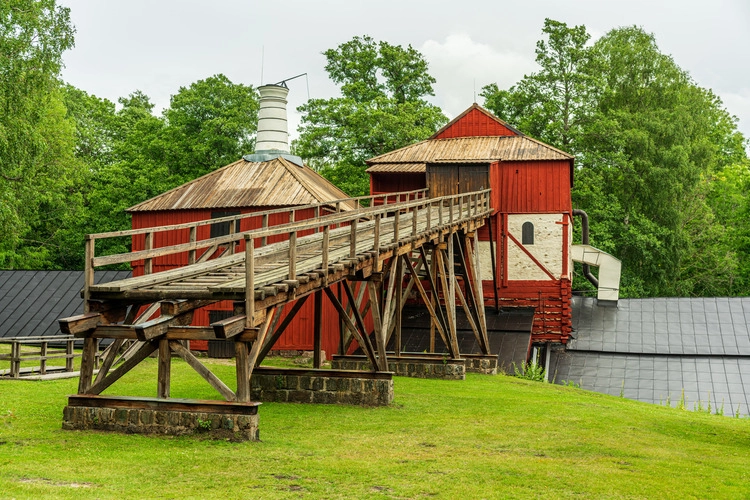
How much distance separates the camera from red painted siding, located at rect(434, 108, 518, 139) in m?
30.8

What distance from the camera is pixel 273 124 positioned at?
3023cm

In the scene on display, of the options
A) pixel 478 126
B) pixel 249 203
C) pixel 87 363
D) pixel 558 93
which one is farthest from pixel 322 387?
pixel 558 93

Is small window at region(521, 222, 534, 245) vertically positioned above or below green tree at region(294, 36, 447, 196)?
below

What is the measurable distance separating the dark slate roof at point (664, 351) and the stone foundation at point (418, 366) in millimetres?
5539

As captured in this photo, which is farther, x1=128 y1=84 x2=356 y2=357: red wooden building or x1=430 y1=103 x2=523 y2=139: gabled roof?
x1=430 y1=103 x2=523 y2=139: gabled roof

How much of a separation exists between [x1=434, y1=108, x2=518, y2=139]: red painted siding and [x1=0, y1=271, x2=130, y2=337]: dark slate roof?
13.1 m

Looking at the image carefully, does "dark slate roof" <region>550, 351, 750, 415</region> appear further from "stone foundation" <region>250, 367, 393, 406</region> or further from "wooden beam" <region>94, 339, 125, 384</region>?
"wooden beam" <region>94, 339, 125, 384</region>

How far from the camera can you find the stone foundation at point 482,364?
22781 mm

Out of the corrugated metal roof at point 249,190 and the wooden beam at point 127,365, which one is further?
the corrugated metal roof at point 249,190

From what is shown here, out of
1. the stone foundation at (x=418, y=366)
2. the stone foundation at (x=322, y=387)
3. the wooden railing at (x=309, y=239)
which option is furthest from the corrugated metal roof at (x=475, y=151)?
the stone foundation at (x=322, y=387)

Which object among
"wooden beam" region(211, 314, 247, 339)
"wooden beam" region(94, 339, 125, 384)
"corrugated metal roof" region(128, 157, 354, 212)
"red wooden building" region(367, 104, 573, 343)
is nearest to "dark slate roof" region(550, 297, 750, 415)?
"red wooden building" region(367, 104, 573, 343)

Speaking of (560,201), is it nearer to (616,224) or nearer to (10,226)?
(616,224)

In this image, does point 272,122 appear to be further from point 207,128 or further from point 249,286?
point 249,286

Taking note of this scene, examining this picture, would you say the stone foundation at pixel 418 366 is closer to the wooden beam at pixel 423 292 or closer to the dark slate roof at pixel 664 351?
the wooden beam at pixel 423 292
